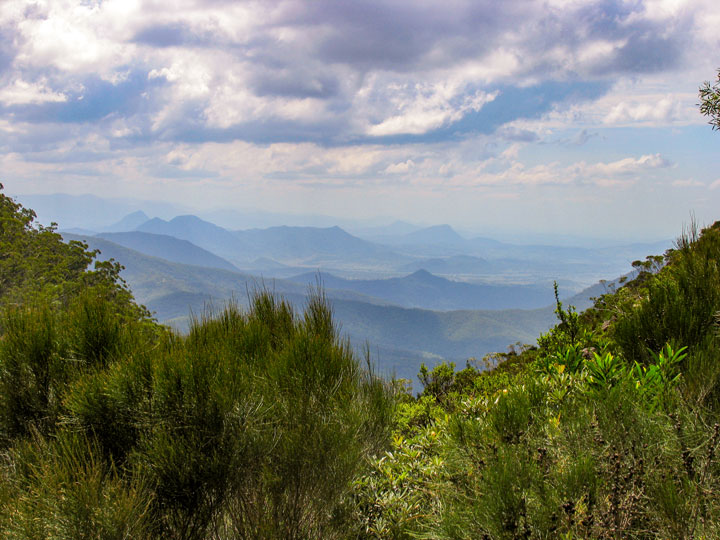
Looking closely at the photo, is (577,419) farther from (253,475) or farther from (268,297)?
(268,297)

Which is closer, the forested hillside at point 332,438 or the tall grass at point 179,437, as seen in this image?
the forested hillside at point 332,438

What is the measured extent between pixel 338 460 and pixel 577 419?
1793 mm

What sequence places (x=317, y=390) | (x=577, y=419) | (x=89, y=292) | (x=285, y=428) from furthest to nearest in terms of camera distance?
(x=89, y=292) → (x=317, y=390) → (x=285, y=428) → (x=577, y=419)

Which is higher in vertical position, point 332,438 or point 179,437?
point 179,437

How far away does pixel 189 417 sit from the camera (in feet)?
9.84

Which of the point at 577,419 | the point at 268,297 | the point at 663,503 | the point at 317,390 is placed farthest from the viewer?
the point at 268,297

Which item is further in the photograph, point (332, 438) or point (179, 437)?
point (332, 438)

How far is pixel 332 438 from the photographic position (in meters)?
3.35

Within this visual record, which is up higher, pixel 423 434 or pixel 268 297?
pixel 268 297

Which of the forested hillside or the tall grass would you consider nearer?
the forested hillside

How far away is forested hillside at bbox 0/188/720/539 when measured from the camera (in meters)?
2.07

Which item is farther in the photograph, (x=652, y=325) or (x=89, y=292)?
(x=89, y=292)

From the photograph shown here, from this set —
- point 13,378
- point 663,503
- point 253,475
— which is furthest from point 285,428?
point 13,378

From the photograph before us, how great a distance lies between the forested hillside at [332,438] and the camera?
2.07 m
